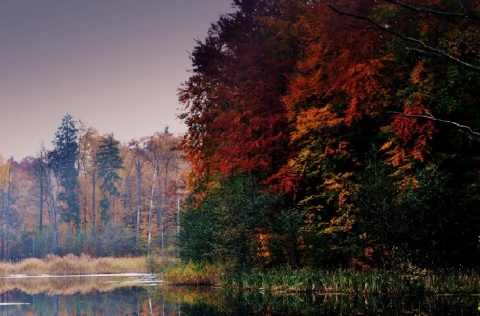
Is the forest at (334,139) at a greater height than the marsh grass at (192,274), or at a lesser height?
greater

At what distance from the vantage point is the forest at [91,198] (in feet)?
225

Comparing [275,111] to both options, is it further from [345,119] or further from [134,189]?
[134,189]

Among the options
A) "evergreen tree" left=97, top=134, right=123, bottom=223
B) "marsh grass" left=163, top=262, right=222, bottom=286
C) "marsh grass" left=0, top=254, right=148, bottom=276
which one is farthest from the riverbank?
"evergreen tree" left=97, top=134, right=123, bottom=223

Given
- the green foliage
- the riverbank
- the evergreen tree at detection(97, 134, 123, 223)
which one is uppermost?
the evergreen tree at detection(97, 134, 123, 223)

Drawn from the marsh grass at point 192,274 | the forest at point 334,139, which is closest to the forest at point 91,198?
the marsh grass at point 192,274

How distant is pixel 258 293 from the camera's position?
77.8 ft

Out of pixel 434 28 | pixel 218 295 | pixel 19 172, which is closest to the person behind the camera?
pixel 434 28

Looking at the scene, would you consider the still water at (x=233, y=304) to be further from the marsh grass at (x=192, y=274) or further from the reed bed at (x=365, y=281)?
the marsh grass at (x=192, y=274)

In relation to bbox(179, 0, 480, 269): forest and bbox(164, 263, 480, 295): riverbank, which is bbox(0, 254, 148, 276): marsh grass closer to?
bbox(179, 0, 480, 269): forest

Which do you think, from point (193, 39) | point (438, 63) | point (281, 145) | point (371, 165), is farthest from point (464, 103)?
point (193, 39)

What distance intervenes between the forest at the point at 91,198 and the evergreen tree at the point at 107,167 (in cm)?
13

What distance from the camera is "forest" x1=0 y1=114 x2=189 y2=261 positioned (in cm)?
6869

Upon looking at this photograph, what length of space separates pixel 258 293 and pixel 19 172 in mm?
73662

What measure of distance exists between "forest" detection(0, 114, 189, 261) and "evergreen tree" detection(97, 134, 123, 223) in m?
0.13
